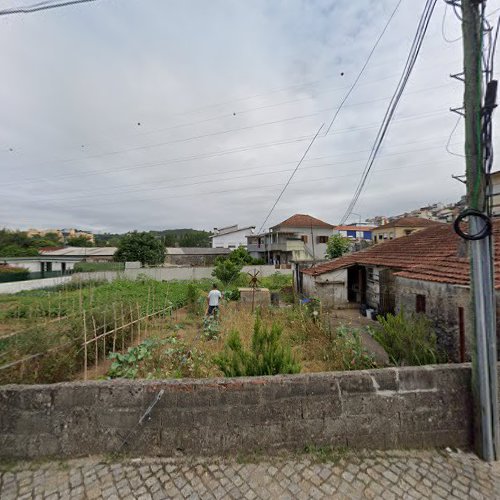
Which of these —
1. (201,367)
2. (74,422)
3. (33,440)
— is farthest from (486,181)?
(33,440)

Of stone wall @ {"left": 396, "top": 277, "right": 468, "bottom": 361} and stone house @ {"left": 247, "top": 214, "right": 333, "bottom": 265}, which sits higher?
stone house @ {"left": 247, "top": 214, "right": 333, "bottom": 265}

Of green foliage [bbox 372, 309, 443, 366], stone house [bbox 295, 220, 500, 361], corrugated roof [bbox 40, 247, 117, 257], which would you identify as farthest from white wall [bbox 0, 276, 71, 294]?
green foliage [bbox 372, 309, 443, 366]

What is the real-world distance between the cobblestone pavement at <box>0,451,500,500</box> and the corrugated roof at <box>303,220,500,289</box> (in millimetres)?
2272

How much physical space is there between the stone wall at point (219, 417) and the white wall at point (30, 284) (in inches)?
878

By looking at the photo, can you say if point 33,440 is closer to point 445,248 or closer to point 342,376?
point 342,376

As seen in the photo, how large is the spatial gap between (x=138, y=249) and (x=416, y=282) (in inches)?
1281

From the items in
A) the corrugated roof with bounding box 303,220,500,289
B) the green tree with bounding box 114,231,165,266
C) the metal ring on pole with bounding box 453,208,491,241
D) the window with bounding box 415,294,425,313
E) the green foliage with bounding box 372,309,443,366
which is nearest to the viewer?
the metal ring on pole with bounding box 453,208,491,241

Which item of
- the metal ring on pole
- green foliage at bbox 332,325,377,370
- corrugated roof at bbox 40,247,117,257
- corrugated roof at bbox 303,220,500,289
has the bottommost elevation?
green foliage at bbox 332,325,377,370

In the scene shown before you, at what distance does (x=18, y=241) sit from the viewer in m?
51.9

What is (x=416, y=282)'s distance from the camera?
6.69 meters

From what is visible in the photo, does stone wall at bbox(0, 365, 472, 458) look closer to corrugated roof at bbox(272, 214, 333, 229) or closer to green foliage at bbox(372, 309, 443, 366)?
green foliage at bbox(372, 309, 443, 366)

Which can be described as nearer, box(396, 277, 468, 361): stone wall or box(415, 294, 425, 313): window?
box(396, 277, 468, 361): stone wall

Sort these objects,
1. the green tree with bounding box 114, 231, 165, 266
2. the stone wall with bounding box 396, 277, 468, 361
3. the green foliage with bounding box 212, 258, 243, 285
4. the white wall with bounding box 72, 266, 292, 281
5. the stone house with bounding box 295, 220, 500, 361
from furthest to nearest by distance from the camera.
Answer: the green tree with bounding box 114, 231, 165, 266 → the white wall with bounding box 72, 266, 292, 281 → the green foliage with bounding box 212, 258, 243, 285 → the stone house with bounding box 295, 220, 500, 361 → the stone wall with bounding box 396, 277, 468, 361

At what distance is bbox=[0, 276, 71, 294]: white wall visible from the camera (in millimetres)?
20119
